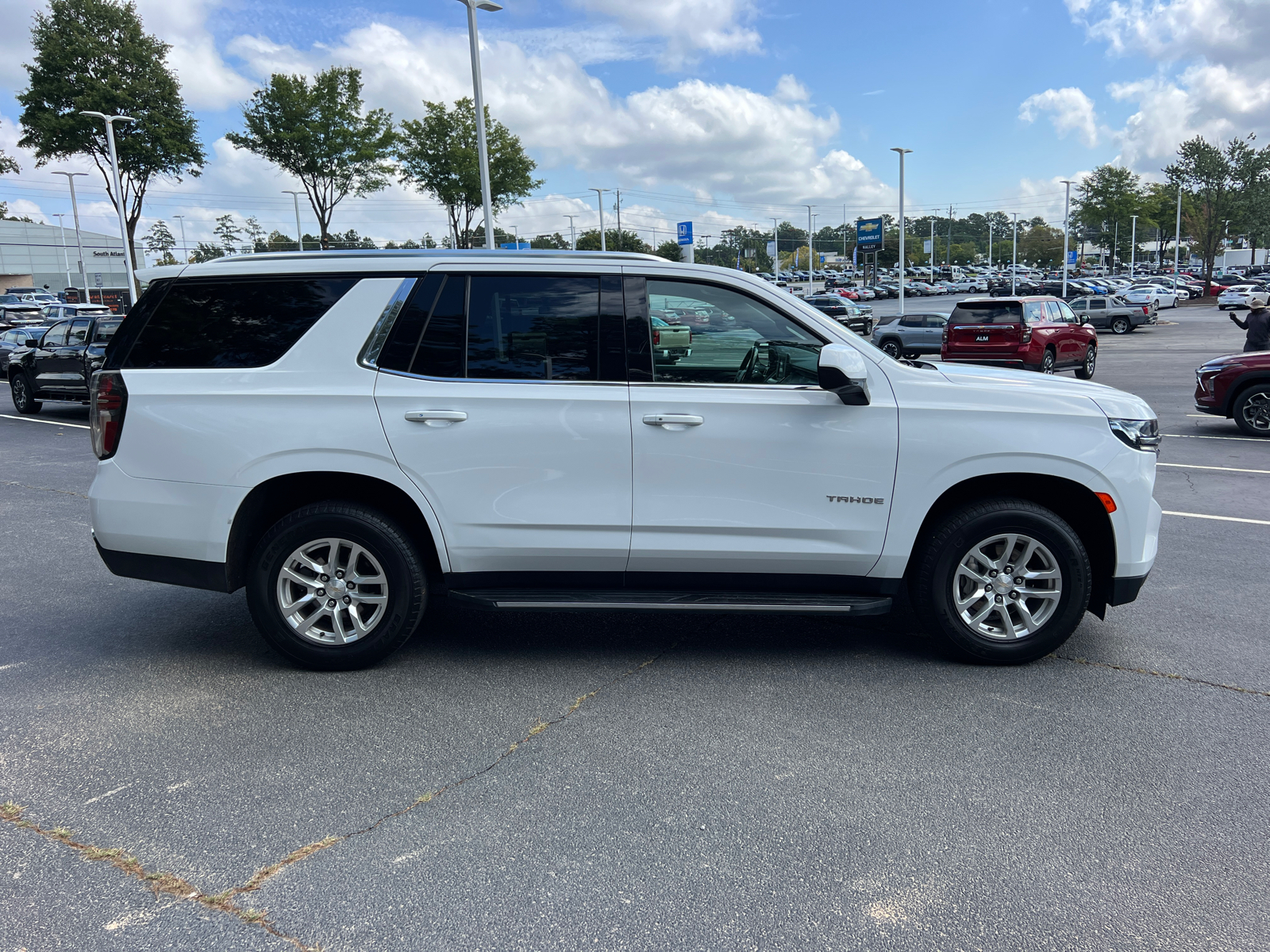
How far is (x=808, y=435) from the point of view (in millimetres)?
4234

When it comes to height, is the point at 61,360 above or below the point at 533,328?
below

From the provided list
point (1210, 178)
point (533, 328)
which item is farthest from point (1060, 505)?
point (1210, 178)

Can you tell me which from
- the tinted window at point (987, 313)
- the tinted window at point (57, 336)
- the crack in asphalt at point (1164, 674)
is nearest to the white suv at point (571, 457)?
the crack in asphalt at point (1164, 674)

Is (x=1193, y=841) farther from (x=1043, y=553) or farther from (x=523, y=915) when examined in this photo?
(x=523, y=915)

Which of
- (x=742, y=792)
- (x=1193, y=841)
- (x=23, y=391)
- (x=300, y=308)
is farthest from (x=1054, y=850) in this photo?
(x=23, y=391)

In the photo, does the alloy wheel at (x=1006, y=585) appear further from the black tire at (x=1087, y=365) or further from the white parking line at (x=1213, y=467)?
the black tire at (x=1087, y=365)

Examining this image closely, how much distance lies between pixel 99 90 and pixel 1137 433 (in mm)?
37169

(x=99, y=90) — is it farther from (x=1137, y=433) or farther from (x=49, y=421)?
(x=1137, y=433)

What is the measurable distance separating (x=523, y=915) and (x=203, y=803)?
53.5 inches

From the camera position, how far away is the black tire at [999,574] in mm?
4301

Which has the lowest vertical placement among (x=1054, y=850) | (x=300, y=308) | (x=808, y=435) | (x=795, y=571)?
(x=1054, y=850)

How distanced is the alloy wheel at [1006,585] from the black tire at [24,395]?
16.7 meters

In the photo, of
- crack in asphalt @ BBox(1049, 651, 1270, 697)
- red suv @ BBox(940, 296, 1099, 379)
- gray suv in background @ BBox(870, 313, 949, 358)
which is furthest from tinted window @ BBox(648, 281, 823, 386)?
gray suv in background @ BBox(870, 313, 949, 358)

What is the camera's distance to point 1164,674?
438 cm
